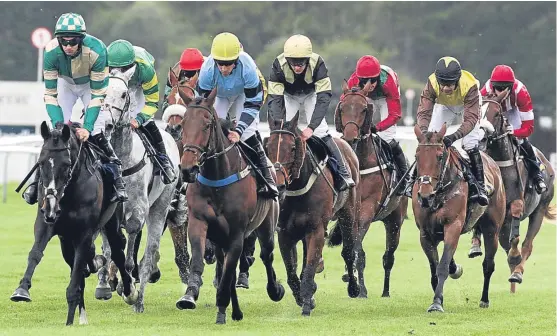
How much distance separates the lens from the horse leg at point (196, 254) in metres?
10.1

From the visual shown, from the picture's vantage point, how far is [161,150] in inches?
497

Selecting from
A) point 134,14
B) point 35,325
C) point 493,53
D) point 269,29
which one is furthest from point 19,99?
point 35,325

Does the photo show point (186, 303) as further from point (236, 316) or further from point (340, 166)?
point (340, 166)

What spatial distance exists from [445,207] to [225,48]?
275cm

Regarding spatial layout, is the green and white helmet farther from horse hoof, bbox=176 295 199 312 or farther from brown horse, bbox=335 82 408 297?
brown horse, bbox=335 82 408 297

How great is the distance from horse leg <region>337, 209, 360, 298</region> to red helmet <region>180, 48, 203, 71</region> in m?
2.42

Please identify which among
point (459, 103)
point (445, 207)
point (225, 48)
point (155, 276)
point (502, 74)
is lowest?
point (155, 276)

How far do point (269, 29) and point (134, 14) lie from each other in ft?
21.1

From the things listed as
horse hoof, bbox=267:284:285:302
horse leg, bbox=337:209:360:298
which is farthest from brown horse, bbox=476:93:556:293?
horse hoof, bbox=267:284:285:302

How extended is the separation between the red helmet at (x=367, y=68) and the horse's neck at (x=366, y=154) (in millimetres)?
668

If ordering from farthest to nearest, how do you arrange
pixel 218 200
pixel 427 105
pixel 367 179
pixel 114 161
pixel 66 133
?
pixel 367 179 → pixel 427 105 → pixel 114 161 → pixel 218 200 → pixel 66 133

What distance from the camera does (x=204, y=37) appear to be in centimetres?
4619

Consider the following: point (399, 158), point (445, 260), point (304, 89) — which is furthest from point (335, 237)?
point (445, 260)

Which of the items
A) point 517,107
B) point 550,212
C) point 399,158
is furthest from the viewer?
point 550,212
